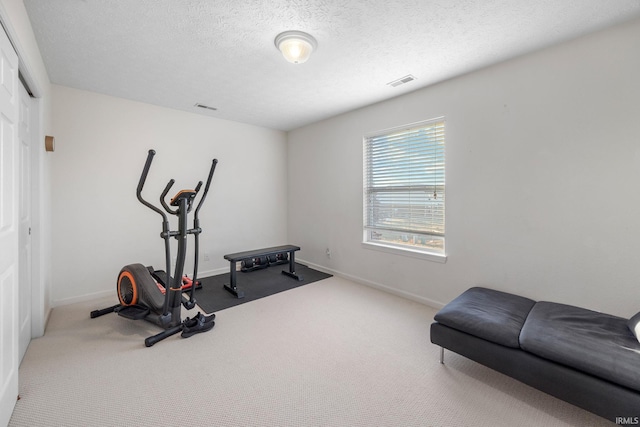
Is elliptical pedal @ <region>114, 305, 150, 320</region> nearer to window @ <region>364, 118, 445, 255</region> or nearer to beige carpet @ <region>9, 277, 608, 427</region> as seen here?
beige carpet @ <region>9, 277, 608, 427</region>

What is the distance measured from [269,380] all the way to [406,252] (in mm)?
2142

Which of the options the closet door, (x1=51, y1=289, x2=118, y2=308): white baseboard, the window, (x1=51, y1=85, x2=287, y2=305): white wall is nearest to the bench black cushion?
(x1=51, y1=85, x2=287, y2=305): white wall

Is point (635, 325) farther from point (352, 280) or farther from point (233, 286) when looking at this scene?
point (233, 286)

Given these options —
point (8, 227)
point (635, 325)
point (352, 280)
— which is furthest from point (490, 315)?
point (8, 227)

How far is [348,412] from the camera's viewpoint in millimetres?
1565

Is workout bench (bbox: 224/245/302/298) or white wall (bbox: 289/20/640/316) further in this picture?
workout bench (bbox: 224/245/302/298)

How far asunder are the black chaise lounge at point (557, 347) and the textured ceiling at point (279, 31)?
6.88ft

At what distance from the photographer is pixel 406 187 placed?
334cm

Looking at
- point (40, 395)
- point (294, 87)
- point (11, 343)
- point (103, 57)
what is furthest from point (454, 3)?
point (40, 395)

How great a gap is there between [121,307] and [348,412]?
7.82 ft

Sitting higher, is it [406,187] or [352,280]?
[406,187]

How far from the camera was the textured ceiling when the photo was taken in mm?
1776

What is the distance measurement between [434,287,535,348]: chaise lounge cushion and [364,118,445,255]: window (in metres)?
0.87

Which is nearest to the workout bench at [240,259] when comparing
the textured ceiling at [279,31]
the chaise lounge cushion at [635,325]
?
the textured ceiling at [279,31]
